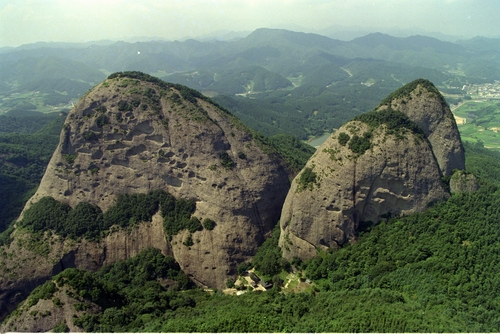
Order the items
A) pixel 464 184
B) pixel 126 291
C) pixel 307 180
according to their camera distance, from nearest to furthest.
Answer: pixel 126 291 < pixel 464 184 < pixel 307 180

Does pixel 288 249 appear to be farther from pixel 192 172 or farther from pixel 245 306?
pixel 192 172

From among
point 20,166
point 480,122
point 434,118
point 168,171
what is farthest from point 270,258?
point 480,122

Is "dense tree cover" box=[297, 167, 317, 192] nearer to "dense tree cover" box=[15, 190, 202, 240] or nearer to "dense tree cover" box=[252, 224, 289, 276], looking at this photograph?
"dense tree cover" box=[252, 224, 289, 276]

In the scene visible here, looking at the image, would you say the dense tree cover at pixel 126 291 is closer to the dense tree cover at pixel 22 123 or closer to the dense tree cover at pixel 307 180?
the dense tree cover at pixel 307 180

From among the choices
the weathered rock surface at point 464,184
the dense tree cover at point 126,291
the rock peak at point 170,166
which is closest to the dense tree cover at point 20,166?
the rock peak at point 170,166

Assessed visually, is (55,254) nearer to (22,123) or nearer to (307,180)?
(307,180)
